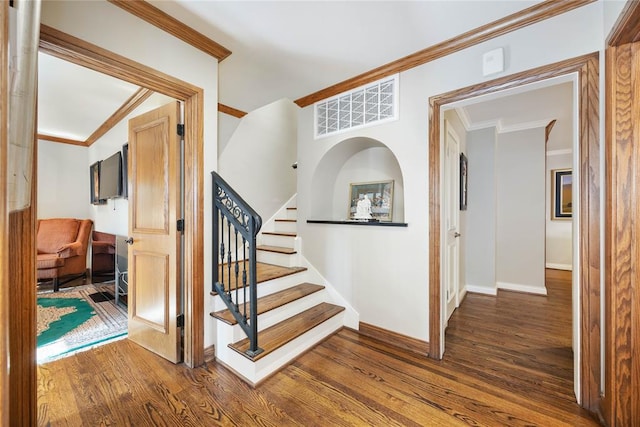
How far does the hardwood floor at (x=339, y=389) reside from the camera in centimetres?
143

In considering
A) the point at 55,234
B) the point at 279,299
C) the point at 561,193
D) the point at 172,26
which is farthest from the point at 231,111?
the point at 561,193

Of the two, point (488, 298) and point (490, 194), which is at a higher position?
point (490, 194)

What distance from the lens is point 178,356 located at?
1937 mm

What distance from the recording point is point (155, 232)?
6.70 feet

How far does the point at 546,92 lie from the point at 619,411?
9.11 feet

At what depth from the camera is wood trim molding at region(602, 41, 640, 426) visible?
4.10 ft

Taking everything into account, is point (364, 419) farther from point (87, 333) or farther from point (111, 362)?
point (87, 333)

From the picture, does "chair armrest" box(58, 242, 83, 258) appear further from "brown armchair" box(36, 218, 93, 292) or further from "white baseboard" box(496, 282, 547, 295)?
"white baseboard" box(496, 282, 547, 295)

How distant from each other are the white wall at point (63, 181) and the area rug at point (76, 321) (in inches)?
76.6

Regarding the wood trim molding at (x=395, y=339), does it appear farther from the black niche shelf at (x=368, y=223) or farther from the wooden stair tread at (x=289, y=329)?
the black niche shelf at (x=368, y=223)

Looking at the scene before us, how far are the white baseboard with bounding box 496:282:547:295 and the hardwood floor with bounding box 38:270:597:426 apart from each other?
1620 mm

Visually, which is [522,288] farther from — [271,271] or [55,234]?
[55,234]

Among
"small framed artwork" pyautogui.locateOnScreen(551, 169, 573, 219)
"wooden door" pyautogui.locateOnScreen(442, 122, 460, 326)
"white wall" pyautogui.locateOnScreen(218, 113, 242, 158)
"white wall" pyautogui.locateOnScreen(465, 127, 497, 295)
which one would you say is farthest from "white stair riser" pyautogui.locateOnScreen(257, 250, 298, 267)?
"small framed artwork" pyautogui.locateOnScreen(551, 169, 573, 219)

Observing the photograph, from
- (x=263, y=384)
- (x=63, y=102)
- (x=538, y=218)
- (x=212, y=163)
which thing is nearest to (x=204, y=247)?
(x=212, y=163)
